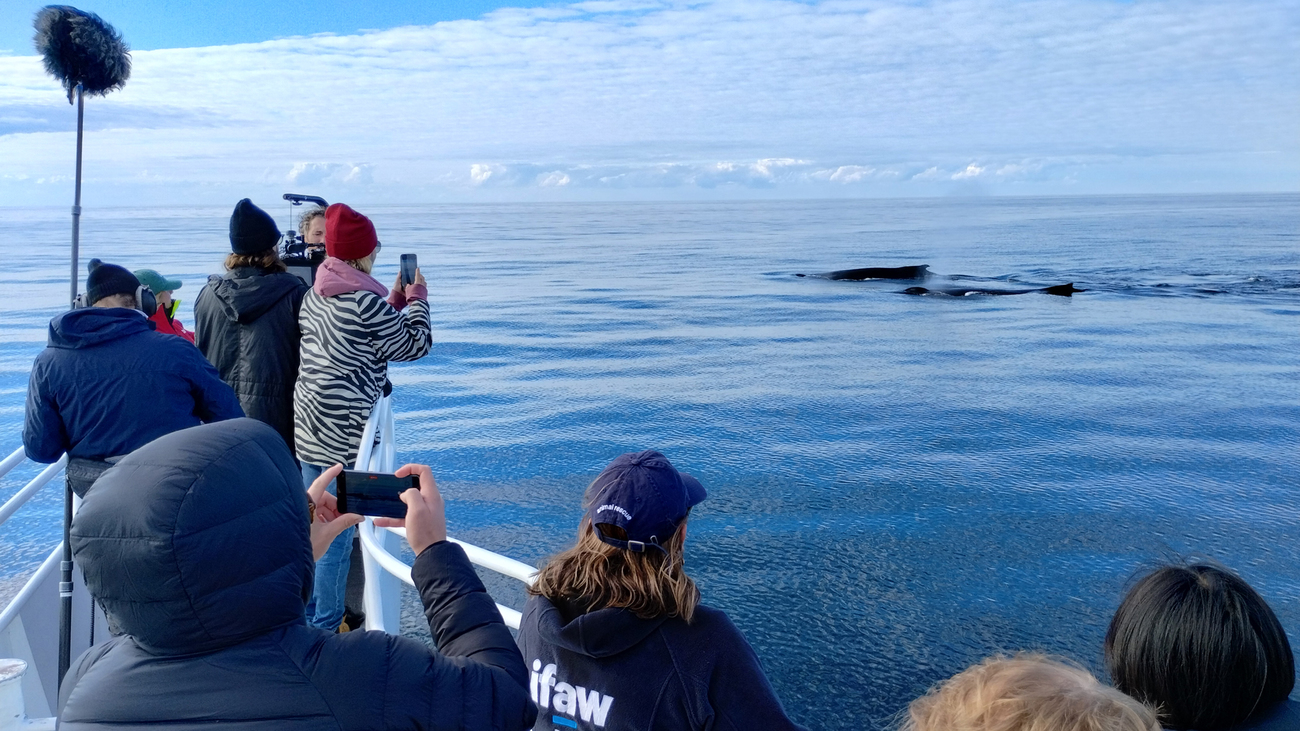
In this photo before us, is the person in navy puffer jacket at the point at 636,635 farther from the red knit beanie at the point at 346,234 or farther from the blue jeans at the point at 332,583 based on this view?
the red knit beanie at the point at 346,234

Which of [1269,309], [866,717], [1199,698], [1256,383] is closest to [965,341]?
[1256,383]

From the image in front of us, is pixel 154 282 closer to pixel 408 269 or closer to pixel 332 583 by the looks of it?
pixel 408 269

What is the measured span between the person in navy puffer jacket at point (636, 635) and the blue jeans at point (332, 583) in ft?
5.91

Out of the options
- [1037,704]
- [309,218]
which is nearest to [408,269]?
[309,218]

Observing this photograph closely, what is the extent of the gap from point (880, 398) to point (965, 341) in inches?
228

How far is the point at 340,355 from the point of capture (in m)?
4.07

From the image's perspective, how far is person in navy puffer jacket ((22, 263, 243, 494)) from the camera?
332 centimetres


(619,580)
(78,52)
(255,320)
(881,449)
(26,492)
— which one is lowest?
(881,449)

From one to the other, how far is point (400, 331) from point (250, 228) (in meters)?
0.75

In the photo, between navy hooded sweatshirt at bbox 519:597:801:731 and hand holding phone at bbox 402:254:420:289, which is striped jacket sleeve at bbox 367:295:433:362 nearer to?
hand holding phone at bbox 402:254:420:289

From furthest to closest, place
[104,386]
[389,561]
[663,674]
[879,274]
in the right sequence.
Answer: [879,274]
[104,386]
[389,561]
[663,674]

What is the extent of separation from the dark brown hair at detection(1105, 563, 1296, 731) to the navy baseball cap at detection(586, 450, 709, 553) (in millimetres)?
933

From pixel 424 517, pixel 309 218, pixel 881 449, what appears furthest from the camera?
pixel 881 449

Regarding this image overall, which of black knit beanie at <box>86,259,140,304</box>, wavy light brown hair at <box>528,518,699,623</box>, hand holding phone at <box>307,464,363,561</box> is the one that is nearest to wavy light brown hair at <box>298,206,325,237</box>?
black knit beanie at <box>86,259,140,304</box>
